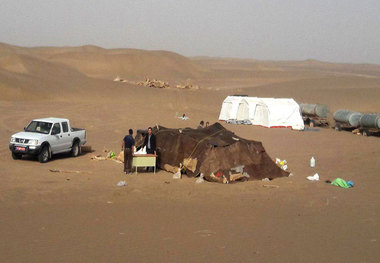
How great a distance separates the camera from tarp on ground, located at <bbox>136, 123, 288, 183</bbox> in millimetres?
15758

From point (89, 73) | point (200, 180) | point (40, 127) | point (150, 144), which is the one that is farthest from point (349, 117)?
point (89, 73)

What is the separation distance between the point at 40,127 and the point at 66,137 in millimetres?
1089

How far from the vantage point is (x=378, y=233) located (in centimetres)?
1072

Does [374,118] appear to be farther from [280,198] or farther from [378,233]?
[378,233]

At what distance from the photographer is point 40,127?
18.8m

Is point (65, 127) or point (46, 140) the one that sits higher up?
point (65, 127)

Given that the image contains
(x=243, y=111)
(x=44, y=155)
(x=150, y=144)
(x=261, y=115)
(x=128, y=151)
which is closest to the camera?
(x=128, y=151)

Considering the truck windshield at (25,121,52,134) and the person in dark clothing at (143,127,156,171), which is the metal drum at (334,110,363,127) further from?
the truck windshield at (25,121,52,134)

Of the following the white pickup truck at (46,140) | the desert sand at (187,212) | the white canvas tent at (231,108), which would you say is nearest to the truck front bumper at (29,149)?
the white pickup truck at (46,140)

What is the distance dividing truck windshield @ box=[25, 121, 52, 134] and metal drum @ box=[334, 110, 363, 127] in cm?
2281

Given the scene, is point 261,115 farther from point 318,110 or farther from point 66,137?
point 66,137

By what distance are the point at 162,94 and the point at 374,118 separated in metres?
25.9

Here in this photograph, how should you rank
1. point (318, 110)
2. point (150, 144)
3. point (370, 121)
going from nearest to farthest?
1. point (150, 144)
2. point (370, 121)
3. point (318, 110)

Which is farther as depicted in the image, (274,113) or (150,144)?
(274,113)
